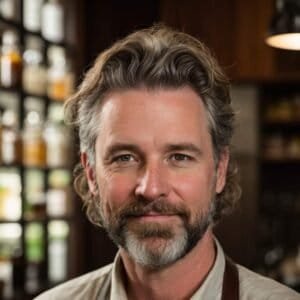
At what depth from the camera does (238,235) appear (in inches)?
206

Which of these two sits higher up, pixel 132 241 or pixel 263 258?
pixel 132 241

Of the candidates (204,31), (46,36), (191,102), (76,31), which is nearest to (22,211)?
(46,36)

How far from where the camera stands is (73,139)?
4.12 metres

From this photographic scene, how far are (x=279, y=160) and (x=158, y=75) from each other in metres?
3.87

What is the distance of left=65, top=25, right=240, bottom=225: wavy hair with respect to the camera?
1556 mm

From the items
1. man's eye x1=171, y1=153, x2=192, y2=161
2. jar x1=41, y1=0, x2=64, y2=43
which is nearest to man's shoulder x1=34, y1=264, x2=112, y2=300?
man's eye x1=171, y1=153, x2=192, y2=161

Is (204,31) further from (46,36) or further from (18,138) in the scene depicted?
(18,138)

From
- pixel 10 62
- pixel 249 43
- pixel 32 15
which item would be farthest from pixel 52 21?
pixel 249 43

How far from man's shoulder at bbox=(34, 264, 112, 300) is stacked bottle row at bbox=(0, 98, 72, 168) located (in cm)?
201

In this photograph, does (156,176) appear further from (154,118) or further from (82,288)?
(82,288)

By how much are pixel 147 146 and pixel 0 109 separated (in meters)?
2.50

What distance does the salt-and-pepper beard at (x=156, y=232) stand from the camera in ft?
4.78

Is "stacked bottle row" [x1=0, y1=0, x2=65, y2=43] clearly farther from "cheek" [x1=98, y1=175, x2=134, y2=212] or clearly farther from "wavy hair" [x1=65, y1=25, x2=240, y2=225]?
"cheek" [x1=98, y1=175, x2=134, y2=212]

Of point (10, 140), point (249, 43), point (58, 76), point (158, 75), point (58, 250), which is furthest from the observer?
point (249, 43)
